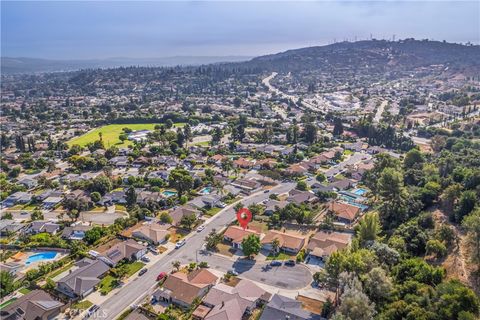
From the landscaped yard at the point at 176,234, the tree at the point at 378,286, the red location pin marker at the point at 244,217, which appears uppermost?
the tree at the point at 378,286

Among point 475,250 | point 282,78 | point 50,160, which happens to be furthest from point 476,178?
point 282,78

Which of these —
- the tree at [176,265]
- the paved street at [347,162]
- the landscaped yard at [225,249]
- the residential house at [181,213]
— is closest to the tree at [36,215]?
the residential house at [181,213]

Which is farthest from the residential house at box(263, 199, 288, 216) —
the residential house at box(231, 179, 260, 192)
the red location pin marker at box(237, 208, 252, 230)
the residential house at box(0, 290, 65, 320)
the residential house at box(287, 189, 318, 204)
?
the residential house at box(0, 290, 65, 320)

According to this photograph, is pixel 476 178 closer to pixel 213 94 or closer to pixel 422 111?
pixel 422 111

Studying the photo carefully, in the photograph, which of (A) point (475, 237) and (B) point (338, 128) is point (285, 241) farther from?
(B) point (338, 128)

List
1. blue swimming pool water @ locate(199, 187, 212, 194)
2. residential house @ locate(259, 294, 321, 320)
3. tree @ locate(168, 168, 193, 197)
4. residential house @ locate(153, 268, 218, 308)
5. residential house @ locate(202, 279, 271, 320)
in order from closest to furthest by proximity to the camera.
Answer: residential house @ locate(259, 294, 321, 320), residential house @ locate(202, 279, 271, 320), residential house @ locate(153, 268, 218, 308), tree @ locate(168, 168, 193, 197), blue swimming pool water @ locate(199, 187, 212, 194)

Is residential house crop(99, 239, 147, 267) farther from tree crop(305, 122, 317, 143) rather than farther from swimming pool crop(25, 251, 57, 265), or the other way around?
tree crop(305, 122, 317, 143)

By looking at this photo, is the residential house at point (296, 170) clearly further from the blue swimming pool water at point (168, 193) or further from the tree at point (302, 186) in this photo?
the blue swimming pool water at point (168, 193)
